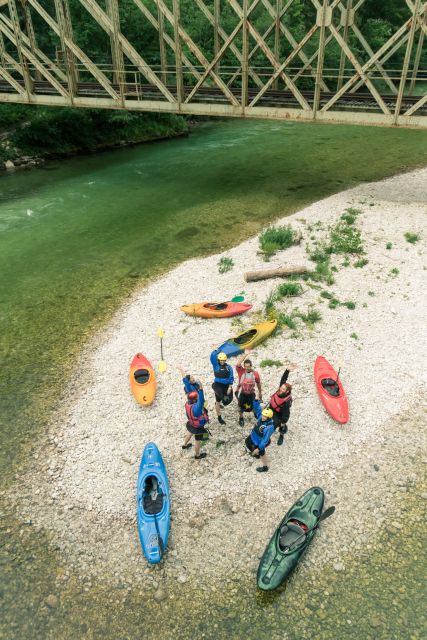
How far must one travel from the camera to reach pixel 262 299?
587 inches

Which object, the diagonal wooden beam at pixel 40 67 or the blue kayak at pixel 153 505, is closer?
the blue kayak at pixel 153 505

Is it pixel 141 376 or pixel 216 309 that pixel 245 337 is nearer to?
pixel 216 309

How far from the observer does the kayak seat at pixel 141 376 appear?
38.4ft

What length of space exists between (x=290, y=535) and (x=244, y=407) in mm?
2895

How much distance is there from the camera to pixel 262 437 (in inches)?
356

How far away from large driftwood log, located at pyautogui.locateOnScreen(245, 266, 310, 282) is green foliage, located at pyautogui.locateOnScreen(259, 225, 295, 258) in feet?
5.66

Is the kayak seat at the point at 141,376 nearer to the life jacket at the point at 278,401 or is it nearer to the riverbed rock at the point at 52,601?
the life jacket at the point at 278,401

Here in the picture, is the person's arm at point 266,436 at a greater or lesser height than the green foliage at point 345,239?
lesser

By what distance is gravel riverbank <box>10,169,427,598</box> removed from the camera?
8430 mm

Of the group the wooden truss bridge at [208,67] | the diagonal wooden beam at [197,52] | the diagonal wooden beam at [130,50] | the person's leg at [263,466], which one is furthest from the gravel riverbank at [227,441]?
the diagonal wooden beam at [130,50]

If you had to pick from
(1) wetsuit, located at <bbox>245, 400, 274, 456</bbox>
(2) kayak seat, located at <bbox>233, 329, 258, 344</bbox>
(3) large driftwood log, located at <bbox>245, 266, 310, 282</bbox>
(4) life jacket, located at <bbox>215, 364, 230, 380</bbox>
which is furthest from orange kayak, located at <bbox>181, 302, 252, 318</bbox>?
(1) wetsuit, located at <bbox>245, 400, 274, 456</bbox>

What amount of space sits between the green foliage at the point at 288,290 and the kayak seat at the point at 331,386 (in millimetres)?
4254

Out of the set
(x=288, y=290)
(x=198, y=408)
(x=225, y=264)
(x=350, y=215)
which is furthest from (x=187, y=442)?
(x=350, y=215)

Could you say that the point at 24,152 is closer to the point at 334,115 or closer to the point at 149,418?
the point at 334,115
